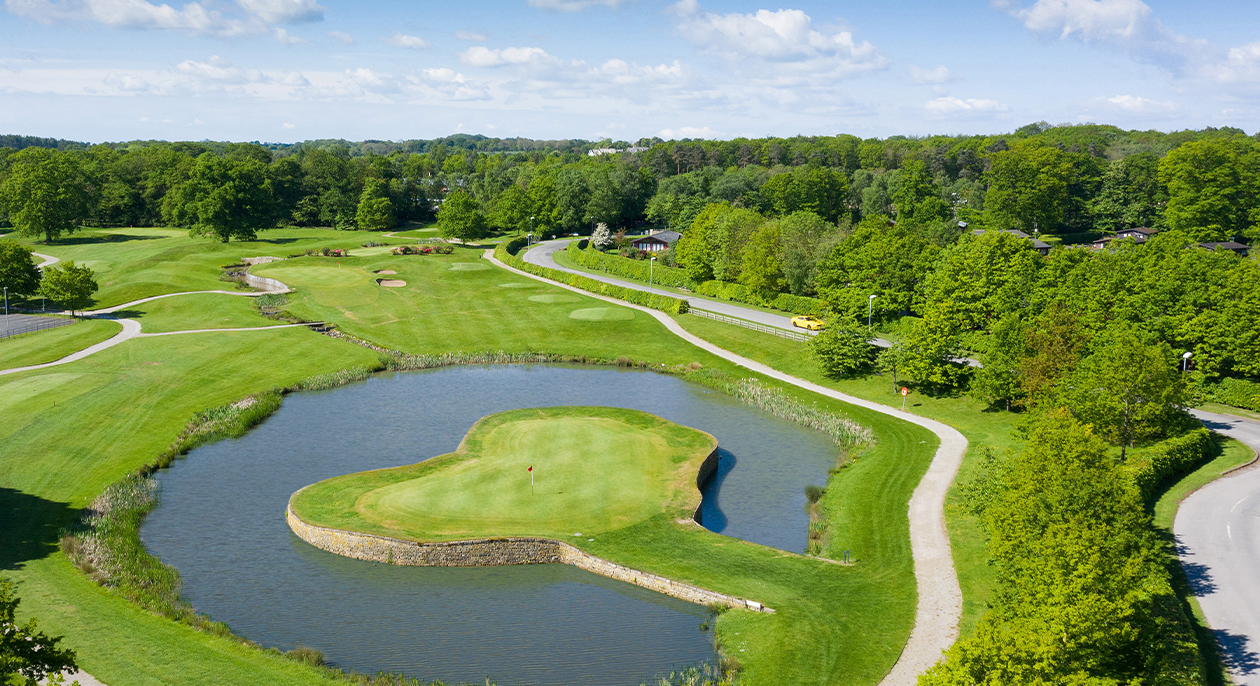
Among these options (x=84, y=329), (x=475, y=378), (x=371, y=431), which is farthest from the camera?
(x=84, y=329)

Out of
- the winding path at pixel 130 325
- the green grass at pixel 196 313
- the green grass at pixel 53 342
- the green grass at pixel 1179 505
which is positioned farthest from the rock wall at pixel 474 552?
the green grass at pixel 196 313

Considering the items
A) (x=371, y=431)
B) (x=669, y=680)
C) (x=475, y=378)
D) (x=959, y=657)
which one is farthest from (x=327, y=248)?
(x=959, y=657)

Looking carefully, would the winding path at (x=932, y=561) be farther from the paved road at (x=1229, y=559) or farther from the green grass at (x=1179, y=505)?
the paved road at (x=1229, y=559)

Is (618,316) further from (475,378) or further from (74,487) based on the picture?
(74,487)

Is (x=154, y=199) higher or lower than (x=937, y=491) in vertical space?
higher

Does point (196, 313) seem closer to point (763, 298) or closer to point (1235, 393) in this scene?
point (763, 298)
